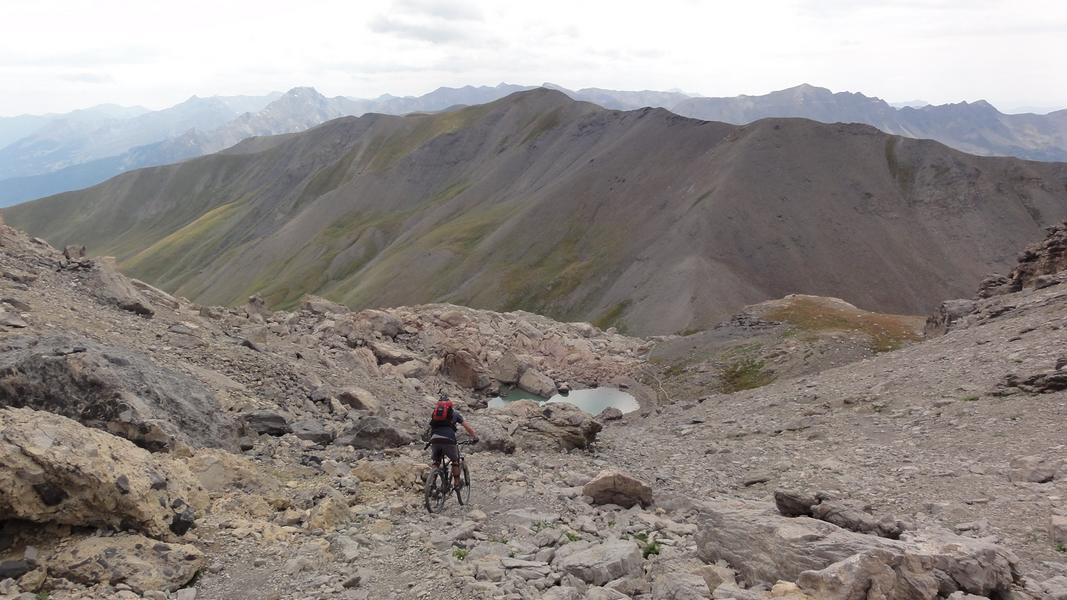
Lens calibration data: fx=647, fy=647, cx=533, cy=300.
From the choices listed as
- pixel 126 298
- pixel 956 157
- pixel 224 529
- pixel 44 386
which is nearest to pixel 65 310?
pixel 126 298

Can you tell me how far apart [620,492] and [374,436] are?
32.7ft

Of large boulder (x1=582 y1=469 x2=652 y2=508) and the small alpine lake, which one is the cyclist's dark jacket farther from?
the small alpine lake

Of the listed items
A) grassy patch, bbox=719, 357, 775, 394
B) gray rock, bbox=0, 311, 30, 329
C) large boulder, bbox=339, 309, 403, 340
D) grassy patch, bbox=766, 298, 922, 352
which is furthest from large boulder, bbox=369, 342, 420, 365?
grassy patch, bbox=766, 298, 922, 352

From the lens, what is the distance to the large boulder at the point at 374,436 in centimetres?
2288

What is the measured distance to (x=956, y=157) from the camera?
408 feet

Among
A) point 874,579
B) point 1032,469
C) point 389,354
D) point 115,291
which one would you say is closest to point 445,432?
point 874,579

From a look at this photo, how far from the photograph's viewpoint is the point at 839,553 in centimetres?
1023

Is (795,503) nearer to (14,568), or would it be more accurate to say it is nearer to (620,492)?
(620,492)

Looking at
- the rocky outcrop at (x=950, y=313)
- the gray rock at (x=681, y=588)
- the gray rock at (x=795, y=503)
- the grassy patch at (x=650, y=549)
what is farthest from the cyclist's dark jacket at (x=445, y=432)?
the rocky outcrop at (x=950, y=313)

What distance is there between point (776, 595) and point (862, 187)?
401 feet

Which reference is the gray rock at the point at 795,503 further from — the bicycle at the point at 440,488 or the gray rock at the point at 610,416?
the gray rock at the point at 610,416

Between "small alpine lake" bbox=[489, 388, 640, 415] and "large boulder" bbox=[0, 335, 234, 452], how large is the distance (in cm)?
3749

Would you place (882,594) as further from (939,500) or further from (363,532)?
(363,532)

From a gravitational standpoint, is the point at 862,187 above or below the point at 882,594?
above
